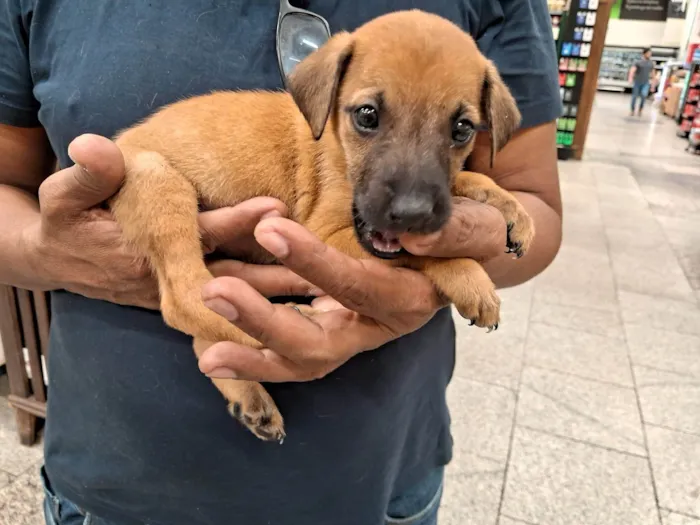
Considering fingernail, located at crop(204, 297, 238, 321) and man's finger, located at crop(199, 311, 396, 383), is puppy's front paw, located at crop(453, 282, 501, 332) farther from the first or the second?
fingernail, located at crop(204, 297, 238, 321)

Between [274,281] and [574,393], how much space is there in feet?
9.50

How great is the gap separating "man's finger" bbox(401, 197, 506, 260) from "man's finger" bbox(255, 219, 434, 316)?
6 cm

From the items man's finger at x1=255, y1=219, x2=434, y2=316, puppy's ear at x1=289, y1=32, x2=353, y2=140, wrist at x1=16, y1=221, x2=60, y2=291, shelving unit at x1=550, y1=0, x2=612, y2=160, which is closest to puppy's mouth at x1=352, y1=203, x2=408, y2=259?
man's finger at x1=255, y1=219, x2=434, y2=316

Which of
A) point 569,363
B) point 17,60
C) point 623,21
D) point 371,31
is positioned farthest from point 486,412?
point 623,21

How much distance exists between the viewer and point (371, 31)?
1.09 meters

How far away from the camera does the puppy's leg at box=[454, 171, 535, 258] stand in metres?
1.14

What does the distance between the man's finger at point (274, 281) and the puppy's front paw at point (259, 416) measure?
183mm

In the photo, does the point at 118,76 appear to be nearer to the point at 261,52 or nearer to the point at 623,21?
the point at 261,52

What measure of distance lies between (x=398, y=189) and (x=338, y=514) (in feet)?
1.91

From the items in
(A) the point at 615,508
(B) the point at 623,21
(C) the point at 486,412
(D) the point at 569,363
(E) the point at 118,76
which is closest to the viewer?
(E) the point at 118,76

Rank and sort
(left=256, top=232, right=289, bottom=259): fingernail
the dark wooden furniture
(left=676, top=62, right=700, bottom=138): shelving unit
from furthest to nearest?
(left=676, top=62, right=700, bottom=138): shelving unit → the dark wooden furniture → (left=256, top=232, right=289, bottom=259): fingernail

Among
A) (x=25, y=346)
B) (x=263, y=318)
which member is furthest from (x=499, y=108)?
(x=25, y=346)

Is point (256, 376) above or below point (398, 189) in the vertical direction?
below

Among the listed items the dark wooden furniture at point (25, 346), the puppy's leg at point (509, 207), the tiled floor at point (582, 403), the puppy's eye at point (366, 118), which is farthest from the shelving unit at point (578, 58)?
the puppy's eye at point (366, 118)
